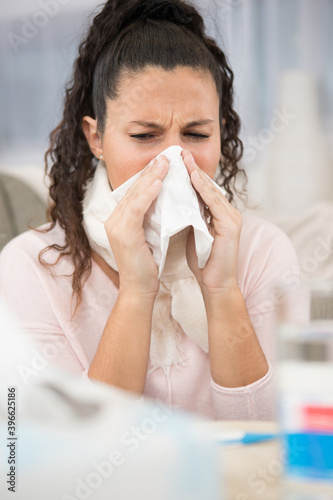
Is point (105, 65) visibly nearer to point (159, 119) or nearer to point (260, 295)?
point (159, 119)

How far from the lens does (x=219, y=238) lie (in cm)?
101

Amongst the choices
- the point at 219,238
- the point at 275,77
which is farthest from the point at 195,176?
the point at 275,77

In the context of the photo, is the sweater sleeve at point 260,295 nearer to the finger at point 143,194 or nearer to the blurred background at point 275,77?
the finger at point 143,194

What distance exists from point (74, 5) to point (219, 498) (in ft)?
5.92

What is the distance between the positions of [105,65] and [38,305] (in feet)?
1.63

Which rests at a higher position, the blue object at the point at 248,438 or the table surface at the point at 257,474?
the table surface at the point at 257,474

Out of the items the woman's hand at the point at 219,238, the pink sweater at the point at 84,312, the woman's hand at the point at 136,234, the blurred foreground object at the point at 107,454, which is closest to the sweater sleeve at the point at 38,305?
the pink sweater at the point at 84,312

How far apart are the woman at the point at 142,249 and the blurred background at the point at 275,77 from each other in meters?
0.75

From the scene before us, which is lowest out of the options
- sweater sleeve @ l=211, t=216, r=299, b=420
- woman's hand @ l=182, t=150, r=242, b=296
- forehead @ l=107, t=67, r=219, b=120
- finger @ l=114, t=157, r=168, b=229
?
sweater sleeve @ l=211, t=216, r=299, b=420

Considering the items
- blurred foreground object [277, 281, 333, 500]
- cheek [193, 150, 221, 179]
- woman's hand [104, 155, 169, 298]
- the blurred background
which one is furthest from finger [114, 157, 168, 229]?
the blurred background

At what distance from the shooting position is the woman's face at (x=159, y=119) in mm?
1038

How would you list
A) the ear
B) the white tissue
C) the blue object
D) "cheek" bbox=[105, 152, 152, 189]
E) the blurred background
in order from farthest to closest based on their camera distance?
the blurred background
the ear
"cheek" bbox=[105, 152, 152, 189]
the white tissue
the blue object

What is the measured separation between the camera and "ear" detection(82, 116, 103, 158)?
1.17 metres

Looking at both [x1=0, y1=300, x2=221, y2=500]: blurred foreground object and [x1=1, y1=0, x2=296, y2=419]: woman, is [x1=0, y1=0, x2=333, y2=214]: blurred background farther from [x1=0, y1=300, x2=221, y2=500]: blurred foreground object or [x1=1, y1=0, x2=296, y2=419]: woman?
[x1=0, y1=300, x2=221, y2=500]: blurred foreground object
